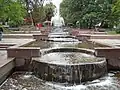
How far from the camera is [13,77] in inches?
398

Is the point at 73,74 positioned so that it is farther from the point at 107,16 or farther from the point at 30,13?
the point at 30,13

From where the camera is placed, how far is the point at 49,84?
9219 mm

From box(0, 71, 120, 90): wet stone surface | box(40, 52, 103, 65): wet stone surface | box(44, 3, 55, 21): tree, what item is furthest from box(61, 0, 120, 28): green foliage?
box(0, 71, 120, 90): wet stone surface

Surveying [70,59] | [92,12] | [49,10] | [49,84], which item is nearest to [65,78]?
[49,84]

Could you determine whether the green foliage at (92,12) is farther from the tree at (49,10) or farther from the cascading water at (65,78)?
the cascading water at (65,78)

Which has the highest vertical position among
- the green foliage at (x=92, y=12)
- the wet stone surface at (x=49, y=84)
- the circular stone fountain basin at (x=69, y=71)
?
the green foliage at (x=92, y=12)

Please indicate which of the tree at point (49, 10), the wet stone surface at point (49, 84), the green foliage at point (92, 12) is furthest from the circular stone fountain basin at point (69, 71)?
the tree at point (49, 10)

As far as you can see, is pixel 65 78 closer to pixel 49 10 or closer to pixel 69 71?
pixel 69 71

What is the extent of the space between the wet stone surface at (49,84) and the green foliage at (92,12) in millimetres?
27975

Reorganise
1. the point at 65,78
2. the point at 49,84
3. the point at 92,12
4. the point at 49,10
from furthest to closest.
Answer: the point at 49,10, the point at 92,12, the point at 65,78, the point at 49,84

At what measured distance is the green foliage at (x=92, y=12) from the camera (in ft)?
125

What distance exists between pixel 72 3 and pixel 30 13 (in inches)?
430

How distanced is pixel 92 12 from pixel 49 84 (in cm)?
3145

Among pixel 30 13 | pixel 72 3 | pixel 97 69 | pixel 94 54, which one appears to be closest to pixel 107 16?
pixel 72 3
